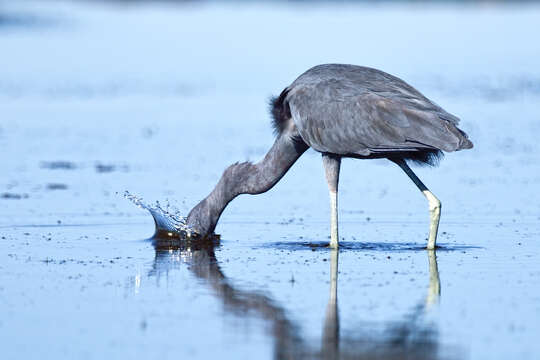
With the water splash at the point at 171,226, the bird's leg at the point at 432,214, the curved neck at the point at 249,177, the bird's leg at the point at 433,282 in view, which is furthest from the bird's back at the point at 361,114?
the water splash at the point at 171,226

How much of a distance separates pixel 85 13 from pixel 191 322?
1855 inches

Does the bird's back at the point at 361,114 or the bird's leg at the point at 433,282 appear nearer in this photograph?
the bird's leg at the point at 433,282

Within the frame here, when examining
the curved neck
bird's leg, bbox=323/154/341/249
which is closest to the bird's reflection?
bird's leg, bbox=323/154/341/249

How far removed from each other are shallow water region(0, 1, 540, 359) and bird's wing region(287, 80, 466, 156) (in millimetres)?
841

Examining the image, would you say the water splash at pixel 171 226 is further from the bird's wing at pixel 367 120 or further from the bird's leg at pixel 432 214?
the bird's leg at pixel 432 214

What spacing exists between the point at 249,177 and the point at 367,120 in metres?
1.21

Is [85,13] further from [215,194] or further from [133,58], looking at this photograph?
[215,194]

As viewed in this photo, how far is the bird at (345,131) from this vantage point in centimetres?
913

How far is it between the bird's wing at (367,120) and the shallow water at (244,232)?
84cm

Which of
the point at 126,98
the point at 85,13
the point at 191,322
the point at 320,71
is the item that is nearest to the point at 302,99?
the point at 320,71

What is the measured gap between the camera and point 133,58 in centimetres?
3077

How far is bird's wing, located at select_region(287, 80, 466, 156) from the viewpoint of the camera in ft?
29.7

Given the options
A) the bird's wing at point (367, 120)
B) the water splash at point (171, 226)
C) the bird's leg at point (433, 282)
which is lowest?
the bird's leg at point (433, 282)

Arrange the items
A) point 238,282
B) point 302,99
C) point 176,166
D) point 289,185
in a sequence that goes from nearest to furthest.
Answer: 1. point 238,282
2. point 302,99
3. point 289,185
4. point 176,166
